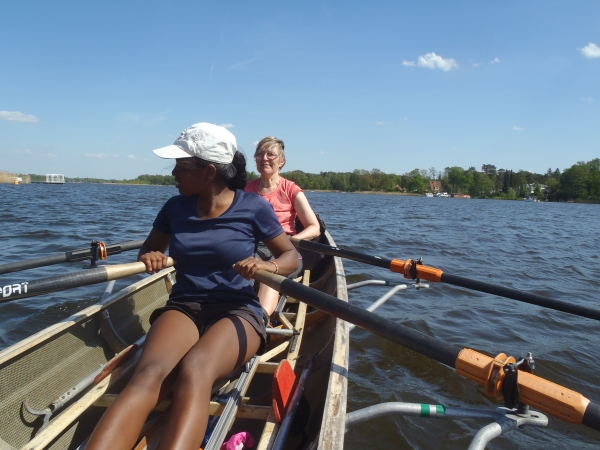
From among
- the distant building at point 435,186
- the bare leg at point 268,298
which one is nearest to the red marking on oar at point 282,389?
the bare leg at point 268,298

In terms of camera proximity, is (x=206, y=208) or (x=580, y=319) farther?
(x=580, y=319)

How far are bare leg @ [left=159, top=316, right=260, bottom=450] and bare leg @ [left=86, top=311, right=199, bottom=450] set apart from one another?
0.37 ft

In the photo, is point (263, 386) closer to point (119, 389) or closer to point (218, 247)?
point (119, 389)

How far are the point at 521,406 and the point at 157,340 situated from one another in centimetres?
204

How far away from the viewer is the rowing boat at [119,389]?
7.82 feet

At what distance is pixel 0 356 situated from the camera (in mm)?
2492

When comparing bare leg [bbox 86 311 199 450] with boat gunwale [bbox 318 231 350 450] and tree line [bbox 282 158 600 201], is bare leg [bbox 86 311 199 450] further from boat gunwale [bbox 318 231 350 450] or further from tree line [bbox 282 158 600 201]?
tree line [bbox 282 158 600 201]

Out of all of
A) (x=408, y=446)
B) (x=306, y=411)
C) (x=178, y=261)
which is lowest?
(x=408, y=446)

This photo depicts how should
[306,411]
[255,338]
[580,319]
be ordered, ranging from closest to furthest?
[255,338] → [306,411] → [580,319]

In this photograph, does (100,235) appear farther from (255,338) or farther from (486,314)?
(255,338)

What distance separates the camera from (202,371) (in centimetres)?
217

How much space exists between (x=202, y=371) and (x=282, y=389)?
594 mm

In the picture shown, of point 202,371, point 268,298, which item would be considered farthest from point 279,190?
point 202,371

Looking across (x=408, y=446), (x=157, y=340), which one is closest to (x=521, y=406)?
(x=408, y=446)
